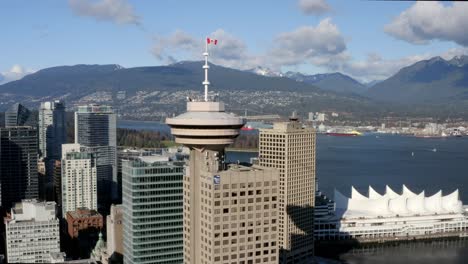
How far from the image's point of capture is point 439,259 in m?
20.7

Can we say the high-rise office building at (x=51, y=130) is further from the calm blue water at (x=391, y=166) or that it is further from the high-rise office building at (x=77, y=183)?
the calm blue water at (x=391, y=166)

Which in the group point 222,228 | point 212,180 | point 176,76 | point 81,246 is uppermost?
point 176,76

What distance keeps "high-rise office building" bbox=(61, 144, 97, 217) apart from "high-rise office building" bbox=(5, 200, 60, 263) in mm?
7192

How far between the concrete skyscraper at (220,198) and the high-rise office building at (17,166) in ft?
64.2

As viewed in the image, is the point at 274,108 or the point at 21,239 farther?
the point at 274,108

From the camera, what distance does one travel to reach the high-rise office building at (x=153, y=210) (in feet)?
50.4

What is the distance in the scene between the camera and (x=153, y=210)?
15.6 meters

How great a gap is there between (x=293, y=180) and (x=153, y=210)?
19.0 feet

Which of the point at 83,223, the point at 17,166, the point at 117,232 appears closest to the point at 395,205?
the point at 117,232

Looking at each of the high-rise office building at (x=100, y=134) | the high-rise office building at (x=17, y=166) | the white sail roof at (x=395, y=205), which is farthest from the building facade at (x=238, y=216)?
the high-rise office building at (x=100, y=134)

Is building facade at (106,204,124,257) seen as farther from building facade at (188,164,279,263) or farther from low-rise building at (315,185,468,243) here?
low-rise building at (315,185,468,243)

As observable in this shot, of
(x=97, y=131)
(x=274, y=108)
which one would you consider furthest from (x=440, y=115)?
(x=97, y=131)

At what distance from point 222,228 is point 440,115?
103022 mm

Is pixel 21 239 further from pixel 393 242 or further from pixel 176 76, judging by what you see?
pixel 176 76
